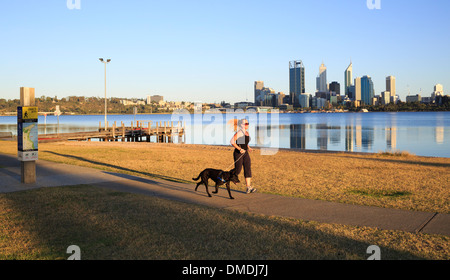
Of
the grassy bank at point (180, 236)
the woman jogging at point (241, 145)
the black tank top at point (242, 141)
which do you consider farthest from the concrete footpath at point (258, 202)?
the black tank top at point (242, 141)

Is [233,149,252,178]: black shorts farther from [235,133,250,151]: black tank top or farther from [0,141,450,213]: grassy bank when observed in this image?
[0,141,450,213]: grassy bank

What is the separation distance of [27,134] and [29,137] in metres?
0.10

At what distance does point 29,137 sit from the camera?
11.5 metres

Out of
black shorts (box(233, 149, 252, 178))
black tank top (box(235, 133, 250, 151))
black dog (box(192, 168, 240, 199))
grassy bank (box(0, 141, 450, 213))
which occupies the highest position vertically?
black tank top (box(235, 133, 250, 151))

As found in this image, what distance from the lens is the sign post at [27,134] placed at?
37.7ft

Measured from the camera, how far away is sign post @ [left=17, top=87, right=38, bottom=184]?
11477 millimetres

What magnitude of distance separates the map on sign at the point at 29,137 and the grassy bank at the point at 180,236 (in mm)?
3211

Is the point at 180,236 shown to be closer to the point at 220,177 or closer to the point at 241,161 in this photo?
→ the point at 220,177

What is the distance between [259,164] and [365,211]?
953 cm

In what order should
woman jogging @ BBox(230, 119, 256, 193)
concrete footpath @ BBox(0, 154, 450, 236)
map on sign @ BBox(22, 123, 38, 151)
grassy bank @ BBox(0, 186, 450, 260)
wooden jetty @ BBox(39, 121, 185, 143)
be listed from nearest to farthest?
grassy bank @ BBox(0, 186, 450, 260), concrete footpath @ BBox(0, 154, 450, 236), woman jogging @ BBox(230, 119, 256, 193), map on sign @ BBox(22, 123, 38, 151), wooden jetty @ BBox(39, 121, 185, 143)

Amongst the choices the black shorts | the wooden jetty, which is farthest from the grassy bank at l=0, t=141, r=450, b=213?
the wooden jetty

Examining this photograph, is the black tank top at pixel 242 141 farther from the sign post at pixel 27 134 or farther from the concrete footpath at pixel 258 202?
the sign post at pixel 27 134
